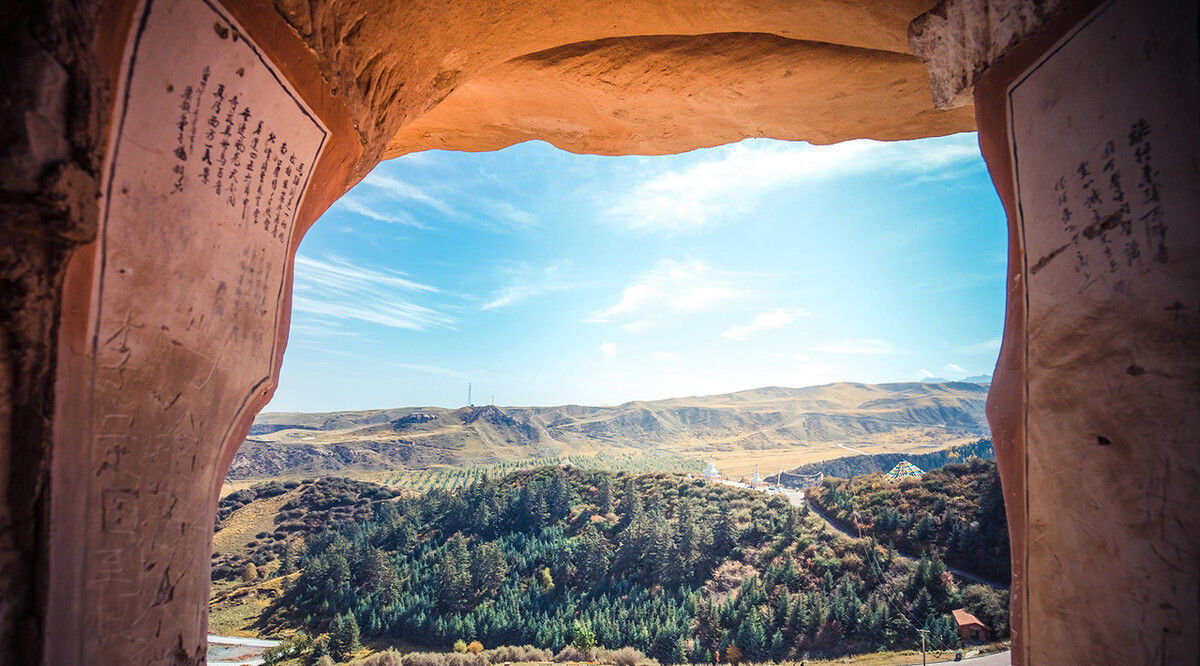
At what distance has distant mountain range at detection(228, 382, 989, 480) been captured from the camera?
94562 millimetres

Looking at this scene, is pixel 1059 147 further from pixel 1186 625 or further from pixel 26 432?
pixel 26 432

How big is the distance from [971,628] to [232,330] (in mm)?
33848

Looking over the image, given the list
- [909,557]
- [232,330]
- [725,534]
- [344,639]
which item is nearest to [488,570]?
[344,639]

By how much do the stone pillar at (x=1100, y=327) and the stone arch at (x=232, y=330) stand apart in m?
0.01

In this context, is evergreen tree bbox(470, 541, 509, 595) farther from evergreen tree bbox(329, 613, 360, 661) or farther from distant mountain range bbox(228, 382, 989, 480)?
distant mountain range bbox(228, 382, 989, 480)

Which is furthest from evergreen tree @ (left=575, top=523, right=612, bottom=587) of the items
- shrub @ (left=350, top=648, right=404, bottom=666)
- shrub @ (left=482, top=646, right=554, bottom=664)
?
shrub @ (left=350, top=648, right=404, bottom=666)

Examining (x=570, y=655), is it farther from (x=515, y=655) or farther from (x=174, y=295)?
(x=174, y=295)

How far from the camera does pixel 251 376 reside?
7.68 feet

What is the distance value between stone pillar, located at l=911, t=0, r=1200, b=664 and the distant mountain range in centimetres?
9088

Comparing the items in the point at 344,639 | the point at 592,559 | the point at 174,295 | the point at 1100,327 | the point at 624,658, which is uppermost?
the point at 174,295

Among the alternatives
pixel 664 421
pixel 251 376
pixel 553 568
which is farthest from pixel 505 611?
pixel 664 421

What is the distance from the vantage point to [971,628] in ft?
87.6

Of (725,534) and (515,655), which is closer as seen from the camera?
(515,655)

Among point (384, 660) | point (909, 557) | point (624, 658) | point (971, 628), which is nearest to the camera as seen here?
point (384, 660)
